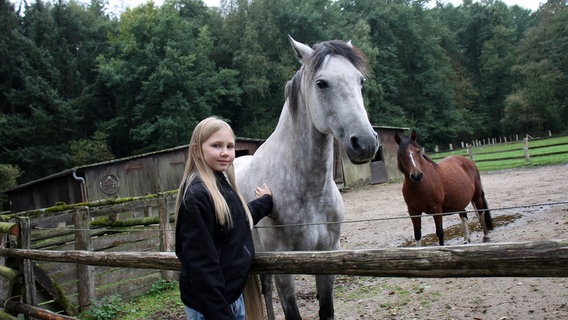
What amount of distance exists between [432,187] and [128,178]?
52.5ft

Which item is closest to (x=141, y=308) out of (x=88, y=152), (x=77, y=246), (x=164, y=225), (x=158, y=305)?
(x=158, y=305)

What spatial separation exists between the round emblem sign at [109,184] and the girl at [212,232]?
17.5m

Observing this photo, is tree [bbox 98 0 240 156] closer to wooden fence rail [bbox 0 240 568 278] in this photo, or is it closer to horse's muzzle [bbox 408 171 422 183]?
horse's muzzle [bbox 408 171 422 183]

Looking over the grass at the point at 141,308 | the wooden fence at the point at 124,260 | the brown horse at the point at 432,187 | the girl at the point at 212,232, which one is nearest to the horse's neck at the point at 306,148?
the girl at the point at 212,232

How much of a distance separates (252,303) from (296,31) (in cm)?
3649

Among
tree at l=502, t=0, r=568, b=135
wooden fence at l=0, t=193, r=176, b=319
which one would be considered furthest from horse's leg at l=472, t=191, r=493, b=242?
tree at l=502, t=0, r=568, b=135

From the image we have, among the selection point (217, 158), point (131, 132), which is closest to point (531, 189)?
point (217, 158)

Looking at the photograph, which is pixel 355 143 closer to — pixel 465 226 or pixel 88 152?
pixel 465 226

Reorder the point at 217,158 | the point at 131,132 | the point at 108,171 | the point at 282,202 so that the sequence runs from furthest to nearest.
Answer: the point at 131,132 < the point at 108,171 < the point at 282,202 < the point at 217,158

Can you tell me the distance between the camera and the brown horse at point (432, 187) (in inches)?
226

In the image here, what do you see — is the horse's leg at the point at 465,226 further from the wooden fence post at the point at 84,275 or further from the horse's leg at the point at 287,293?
the wooden fence post at the point at 84,275

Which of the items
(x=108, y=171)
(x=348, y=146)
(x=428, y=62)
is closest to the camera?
(x=348, y=146)

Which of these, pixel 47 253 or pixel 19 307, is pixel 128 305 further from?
pixel 47 253

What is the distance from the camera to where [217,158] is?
6.98 feet
